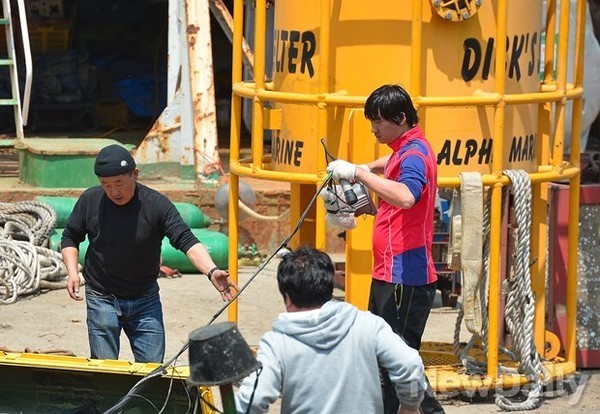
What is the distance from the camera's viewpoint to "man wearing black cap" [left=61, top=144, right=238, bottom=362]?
600 cm

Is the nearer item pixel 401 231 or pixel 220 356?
pixel 220 356

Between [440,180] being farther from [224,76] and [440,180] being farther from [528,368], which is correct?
[224,76]

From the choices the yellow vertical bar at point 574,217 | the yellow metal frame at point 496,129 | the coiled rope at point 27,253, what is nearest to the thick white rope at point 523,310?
the yellow metal frame at point 496,129

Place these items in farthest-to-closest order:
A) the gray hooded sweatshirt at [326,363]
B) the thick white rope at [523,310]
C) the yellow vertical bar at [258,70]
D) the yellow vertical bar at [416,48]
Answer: the thick white rope at [523,310] → the yellow vertical bar at [258,70] → the yellow vertical bar at [416,48] → the gray hooded sweatshirt at [326,363]

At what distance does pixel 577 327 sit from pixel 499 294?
864 mm

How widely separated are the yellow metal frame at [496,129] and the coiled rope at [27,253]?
8.35 feet

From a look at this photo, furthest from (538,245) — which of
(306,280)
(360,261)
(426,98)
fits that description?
(306,280)

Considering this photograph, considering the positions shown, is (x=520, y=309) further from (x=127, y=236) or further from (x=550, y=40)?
(x=127, y=236)

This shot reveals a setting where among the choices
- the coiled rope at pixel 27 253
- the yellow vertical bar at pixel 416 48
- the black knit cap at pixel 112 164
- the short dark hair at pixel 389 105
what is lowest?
the coiled rope at pixel 27 253

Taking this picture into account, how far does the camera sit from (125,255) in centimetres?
602

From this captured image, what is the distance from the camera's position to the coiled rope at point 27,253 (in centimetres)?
934

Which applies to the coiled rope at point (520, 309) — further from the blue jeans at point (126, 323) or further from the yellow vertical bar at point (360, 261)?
the blue jeans at point (126, 323)

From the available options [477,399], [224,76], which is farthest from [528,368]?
[224,76]

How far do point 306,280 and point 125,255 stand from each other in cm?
204
